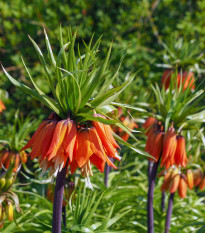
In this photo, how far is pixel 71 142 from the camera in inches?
47.1

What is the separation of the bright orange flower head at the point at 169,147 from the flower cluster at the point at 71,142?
0.57 m

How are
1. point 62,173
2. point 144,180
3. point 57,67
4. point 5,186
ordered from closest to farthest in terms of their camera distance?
point 57,67, point 62,173, point 5,186, point 144,180

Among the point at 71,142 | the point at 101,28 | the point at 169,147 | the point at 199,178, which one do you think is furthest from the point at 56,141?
the point at 101,28

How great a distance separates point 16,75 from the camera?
15.5ft

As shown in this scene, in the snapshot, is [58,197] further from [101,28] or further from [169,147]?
[101,28]

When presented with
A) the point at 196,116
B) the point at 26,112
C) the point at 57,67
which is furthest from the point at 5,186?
the point at 26,112

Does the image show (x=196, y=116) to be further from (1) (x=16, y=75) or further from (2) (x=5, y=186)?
(1) (x=16, y=75)

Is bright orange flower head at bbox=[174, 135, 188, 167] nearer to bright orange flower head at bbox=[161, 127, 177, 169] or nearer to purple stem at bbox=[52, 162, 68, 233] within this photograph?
bright orange flower head at bbox=[161, 127, 177, 169]

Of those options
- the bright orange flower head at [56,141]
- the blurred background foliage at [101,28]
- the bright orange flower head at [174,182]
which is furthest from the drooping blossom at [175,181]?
the blurred background foliage at [101,28]

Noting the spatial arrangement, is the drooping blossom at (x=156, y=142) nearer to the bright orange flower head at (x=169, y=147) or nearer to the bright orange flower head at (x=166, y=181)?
the bright orange flower head at (x=169, y=147)

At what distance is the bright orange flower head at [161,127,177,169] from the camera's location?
5.84 feet

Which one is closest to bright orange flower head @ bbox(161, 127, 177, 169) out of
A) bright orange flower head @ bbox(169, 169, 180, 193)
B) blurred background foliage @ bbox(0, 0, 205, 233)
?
bright orange flower head @ bbox(169, 169, 180, 193)

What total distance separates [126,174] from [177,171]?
0.94m

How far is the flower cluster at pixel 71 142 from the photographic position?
1.20 metres
